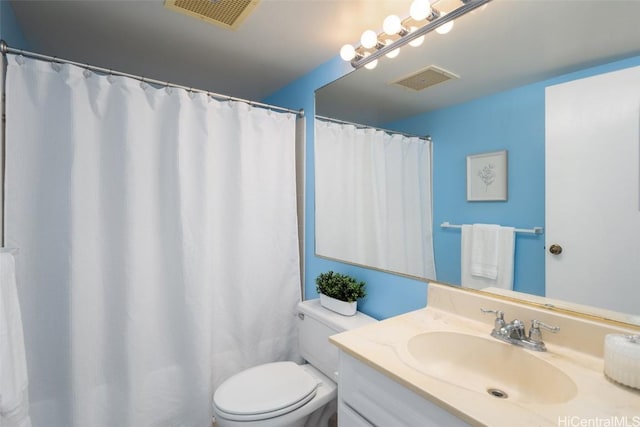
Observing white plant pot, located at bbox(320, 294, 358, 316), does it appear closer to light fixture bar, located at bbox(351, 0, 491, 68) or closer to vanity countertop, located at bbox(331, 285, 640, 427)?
vanity countertop, located at bbox(331, 285, 640, 427)

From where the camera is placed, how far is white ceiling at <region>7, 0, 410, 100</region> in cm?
135

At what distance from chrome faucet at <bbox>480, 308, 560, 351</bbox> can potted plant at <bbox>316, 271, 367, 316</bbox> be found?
2.15ft

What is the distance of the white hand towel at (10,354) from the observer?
959 mm

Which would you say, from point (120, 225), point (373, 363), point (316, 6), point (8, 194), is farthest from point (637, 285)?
point (8, 194)

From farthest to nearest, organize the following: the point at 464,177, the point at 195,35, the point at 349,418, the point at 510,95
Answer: the point at 195,35, the point at 464,177, the point at 510,95, the point at 349,418

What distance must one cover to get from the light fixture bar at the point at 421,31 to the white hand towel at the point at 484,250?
814 millimetres

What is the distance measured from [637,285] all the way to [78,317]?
2080mm

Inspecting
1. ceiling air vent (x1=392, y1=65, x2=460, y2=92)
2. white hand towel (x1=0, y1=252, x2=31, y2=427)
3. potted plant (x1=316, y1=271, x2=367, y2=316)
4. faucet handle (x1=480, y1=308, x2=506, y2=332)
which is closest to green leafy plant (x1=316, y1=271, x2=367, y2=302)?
potted plant (x1=316, y1=271, x2=367, y2=316)

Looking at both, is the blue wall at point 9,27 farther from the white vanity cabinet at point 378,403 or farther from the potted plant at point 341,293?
the white vanity cabinet at point 378,403

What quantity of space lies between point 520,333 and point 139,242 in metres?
1.67

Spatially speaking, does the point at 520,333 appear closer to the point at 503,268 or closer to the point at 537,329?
the point at 537,329

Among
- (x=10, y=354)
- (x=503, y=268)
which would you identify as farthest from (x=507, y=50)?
(x=10, y=354)

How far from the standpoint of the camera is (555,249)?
3.22 feet

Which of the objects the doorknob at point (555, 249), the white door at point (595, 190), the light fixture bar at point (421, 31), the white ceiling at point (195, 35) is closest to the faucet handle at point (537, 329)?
the white door at point (595, 190)
